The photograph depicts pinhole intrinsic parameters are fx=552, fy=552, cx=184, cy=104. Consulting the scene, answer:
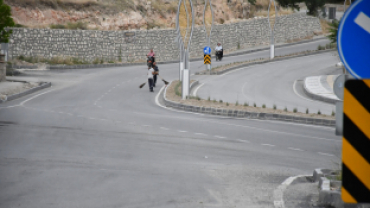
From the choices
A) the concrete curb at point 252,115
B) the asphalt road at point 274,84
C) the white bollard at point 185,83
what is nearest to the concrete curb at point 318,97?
the asphalt road at point 274,84

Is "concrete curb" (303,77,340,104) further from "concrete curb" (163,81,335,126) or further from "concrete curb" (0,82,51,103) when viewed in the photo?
"concrete curb" (0,82,51,103)

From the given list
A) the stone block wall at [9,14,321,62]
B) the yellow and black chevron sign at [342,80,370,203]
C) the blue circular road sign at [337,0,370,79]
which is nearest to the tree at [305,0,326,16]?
the stone block wall at [9,14,321,62]

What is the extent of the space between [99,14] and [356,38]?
5140 centimetres

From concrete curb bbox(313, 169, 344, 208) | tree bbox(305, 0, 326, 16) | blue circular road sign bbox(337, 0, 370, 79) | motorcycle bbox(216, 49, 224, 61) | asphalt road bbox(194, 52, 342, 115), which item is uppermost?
tree bbox(305, 0, 326, 16)

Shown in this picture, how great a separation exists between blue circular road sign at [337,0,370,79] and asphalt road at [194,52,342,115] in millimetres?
17389

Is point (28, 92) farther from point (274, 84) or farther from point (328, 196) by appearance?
point (328, 196)

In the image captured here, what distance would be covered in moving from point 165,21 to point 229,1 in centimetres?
1255

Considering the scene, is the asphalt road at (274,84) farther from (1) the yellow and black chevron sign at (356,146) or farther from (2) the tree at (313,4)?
(1) the yellow and black chevron sign at (356,146)

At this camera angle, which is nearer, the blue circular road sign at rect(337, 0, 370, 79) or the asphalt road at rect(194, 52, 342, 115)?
the blue circular road sign at rect(337, 0, 370, 79)

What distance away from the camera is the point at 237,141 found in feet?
45.2

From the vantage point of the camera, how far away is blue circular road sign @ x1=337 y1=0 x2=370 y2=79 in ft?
12.1

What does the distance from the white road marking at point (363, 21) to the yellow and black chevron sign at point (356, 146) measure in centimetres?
54

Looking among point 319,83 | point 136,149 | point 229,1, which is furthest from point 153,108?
point 229,1

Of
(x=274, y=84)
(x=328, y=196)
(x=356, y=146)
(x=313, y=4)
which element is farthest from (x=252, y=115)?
(x=313, y=4)
